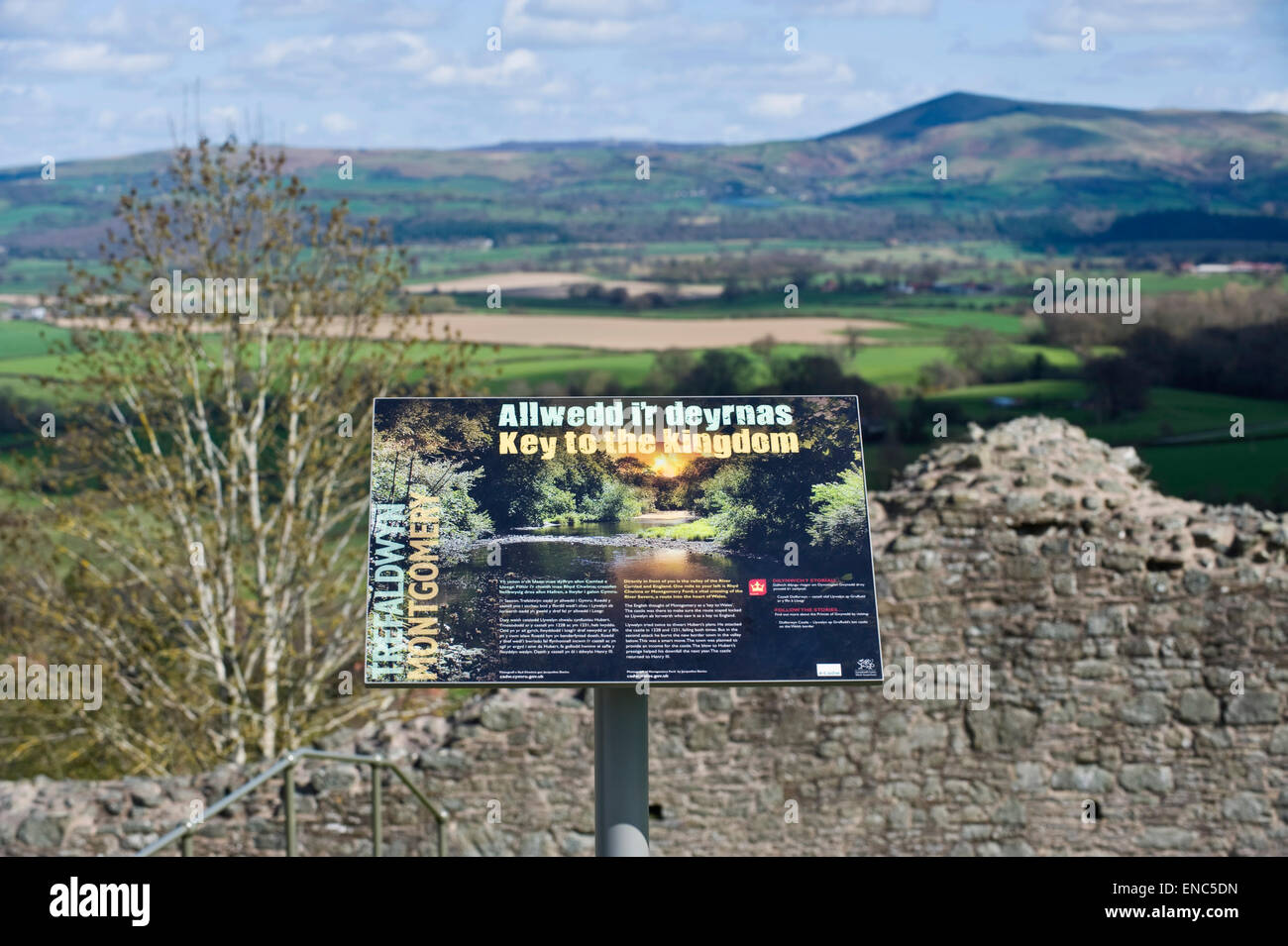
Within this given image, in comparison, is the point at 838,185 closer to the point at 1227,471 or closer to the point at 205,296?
the point at 1227,471

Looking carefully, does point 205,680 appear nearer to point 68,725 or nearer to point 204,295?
point 68,725

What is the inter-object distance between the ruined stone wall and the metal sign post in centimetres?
518

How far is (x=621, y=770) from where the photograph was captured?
6359 millimetres

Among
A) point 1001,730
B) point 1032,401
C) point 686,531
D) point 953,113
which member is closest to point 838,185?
point 953,113

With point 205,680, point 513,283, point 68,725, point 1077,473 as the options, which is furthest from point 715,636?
point 513,283

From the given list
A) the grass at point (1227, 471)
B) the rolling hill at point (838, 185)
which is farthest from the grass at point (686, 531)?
the rolling hill at point (838, 185)

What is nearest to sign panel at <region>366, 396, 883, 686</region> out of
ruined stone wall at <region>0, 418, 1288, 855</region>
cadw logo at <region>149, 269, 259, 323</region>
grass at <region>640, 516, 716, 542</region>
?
grass at <region>640, 516, 716, 542</region>

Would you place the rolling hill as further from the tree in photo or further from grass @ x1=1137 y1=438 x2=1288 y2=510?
the tree in photo

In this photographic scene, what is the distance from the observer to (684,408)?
687cm

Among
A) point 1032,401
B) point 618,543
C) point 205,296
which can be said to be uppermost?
point 205,296

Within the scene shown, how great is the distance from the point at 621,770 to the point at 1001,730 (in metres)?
6.19

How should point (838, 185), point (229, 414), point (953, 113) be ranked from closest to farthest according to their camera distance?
1. point (229, 414)
2. point (838, 185)
3. point (953, 113)
